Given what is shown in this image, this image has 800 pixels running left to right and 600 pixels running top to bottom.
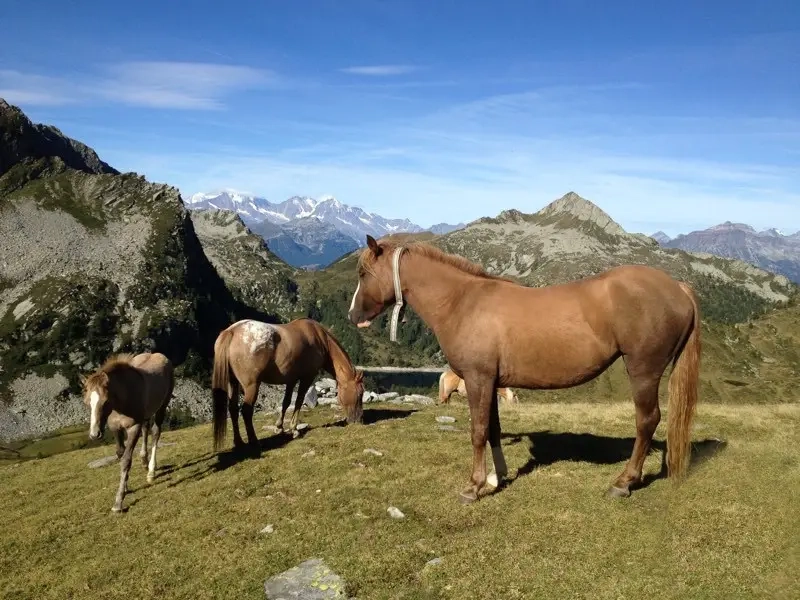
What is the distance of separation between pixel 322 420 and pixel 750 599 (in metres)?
16.4

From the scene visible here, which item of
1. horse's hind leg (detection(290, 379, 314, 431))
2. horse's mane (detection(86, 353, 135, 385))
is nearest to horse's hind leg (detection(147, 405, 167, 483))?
horse's mane (detection(86, 353, 135, 385))

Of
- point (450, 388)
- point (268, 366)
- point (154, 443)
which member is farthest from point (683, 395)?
point (450, 388)

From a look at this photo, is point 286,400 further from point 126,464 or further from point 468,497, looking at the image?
point 468,497

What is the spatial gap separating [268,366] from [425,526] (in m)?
8.58

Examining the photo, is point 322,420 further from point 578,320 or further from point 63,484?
point 578,320

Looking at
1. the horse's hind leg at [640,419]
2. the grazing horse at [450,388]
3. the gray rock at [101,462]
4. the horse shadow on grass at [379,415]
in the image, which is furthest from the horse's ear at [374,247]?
the grazing horse at [450,388]

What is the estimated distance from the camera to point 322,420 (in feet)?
69.4

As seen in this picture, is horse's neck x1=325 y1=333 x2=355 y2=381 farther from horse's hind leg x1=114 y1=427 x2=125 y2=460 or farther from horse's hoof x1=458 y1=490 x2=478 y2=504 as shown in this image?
horse's hoof x1=458 y1=490 x2=478 y2=504

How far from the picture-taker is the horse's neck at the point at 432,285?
1048cm

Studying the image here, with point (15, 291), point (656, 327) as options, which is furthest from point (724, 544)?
point (15, 291)

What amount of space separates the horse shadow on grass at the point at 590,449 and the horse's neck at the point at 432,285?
4.16m

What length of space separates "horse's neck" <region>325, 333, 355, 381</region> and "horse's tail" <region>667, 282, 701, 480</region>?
11294 millimetres

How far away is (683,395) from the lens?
32.2 feet

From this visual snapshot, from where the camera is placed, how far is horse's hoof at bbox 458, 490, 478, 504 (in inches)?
407
